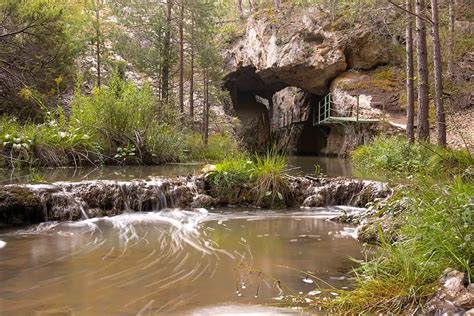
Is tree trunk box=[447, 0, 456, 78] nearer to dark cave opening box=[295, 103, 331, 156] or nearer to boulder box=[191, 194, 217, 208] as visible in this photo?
dark cave opening box=[295, 103, 331, 156]

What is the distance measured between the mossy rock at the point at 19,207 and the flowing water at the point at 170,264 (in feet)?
1.44

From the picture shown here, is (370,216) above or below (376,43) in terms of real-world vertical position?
below

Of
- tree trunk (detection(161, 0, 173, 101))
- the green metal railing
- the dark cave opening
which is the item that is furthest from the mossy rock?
the dark cave opening

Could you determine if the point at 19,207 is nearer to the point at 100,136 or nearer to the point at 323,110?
the point at 100,136

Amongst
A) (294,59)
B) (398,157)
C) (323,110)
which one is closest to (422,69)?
(398,157)

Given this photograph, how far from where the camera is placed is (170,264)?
509cm

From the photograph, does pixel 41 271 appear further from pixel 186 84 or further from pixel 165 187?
pixel 186 84

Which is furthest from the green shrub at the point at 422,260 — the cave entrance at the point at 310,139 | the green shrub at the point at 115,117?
the cave entrance at the point at 310,139

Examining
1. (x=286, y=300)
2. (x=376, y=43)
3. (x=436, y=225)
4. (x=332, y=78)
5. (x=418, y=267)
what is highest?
(x=376, y=43)

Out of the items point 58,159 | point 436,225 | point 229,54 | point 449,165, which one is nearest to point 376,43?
point 229,54

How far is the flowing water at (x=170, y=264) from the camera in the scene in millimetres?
3789

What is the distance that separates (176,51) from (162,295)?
51.3 ft

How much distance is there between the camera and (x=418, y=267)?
353 centimetres

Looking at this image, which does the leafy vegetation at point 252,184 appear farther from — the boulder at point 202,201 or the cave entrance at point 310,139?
the cave entrance at point 310,139
